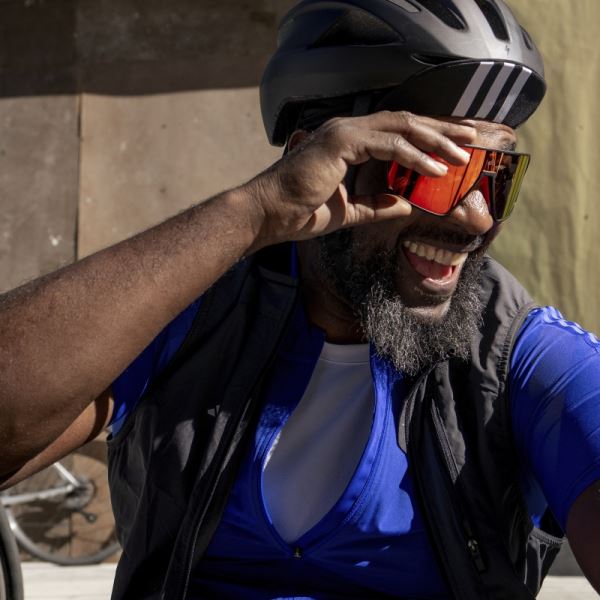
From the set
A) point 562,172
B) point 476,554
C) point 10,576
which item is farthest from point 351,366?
point 562,172

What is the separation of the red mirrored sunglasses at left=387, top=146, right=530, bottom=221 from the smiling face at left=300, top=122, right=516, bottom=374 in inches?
1.6

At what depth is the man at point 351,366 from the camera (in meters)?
2.18

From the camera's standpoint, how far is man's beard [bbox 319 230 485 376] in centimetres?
241

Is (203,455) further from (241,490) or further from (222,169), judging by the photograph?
(222,169)

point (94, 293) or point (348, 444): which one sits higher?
point (94, 293)

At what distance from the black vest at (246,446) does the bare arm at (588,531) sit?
15 centimetres

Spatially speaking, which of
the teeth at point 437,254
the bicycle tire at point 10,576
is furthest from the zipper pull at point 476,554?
the bicycle tire at point 10,576

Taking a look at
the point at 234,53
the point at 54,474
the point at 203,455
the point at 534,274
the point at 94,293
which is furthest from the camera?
the point at 54,474

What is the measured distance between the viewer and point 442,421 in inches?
90.5

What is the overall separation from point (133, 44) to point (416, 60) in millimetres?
4586

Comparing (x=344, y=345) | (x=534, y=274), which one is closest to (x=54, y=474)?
(x=534, y=274)

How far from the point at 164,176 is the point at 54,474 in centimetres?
206

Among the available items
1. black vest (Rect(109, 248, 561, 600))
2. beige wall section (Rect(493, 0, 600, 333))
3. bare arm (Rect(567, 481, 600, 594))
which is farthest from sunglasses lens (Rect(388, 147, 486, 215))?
beige wall section (Rect(493, 0, 600, 333))

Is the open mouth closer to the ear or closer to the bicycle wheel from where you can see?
the ear
